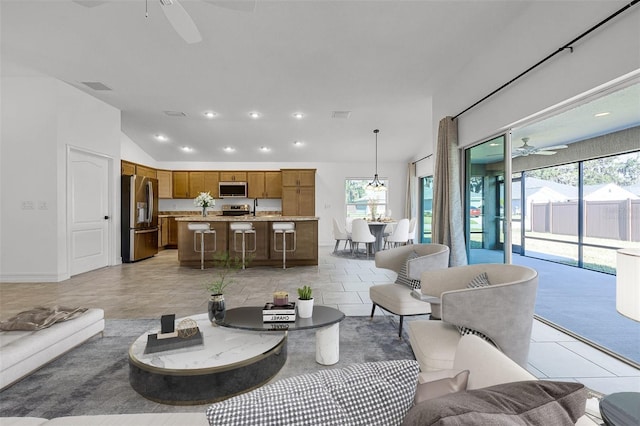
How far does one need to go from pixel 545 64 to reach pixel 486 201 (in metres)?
1.80

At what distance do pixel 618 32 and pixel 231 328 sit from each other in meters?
3.36

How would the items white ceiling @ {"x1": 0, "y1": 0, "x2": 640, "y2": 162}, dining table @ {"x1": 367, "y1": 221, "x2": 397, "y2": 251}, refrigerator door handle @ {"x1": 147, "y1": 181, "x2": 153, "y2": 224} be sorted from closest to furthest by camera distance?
white ceiling @ {"x1": 0, "y1": 0, "x2": 640, "y2": 162}, refrigerator door handle @ {"x1": 147, "y1": 181, "x2": 153, "y2": 224}, dining table @ {"x1": 367, "y1": 221, "x2": 397, "y2": 251}

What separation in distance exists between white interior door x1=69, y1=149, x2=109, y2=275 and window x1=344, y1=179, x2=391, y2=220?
20.4 ft

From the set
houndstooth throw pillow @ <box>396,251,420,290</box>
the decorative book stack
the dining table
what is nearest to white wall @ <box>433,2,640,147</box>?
houndstooth throw pillow @ <box>396,251,420,290</box>

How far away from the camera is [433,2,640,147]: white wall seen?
86.3 inches

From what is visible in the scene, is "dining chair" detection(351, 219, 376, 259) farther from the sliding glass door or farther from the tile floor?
the sliding glass door

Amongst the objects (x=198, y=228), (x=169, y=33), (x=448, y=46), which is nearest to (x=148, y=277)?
(x=198, y=228)

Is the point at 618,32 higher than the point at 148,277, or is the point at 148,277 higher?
the point at 618,32

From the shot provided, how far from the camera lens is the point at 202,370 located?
1.86 m

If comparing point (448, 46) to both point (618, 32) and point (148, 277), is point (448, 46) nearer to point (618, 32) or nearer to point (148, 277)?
point (618, 32)

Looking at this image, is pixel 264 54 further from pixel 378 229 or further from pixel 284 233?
pixel 378 229

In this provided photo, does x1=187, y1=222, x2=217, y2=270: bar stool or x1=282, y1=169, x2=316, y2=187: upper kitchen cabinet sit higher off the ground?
x1=282, y1=169, x2=316, y2=187: upper kitchen cabinet

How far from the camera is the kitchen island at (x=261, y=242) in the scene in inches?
253

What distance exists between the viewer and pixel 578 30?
2488 mm
